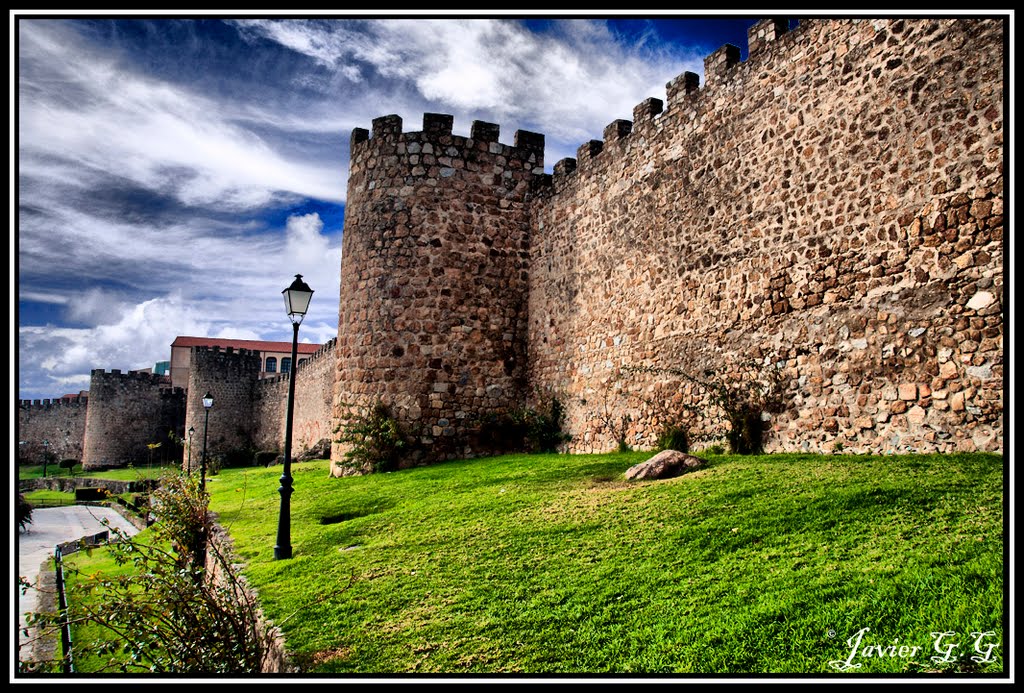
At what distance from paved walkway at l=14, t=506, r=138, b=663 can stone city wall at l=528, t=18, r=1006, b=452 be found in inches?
344

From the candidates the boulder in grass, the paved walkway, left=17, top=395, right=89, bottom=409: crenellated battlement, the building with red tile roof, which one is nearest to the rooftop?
the building with red tile roof

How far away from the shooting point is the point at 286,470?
763 cm

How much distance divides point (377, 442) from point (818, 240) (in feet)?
26.7

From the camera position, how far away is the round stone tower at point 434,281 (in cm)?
1309

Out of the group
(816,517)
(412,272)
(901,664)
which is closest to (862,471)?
(816,517)

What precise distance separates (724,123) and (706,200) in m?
1.02

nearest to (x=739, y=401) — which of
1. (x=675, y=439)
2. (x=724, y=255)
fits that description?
(x=675, y=439)

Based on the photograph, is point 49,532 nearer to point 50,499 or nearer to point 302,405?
point 50,499

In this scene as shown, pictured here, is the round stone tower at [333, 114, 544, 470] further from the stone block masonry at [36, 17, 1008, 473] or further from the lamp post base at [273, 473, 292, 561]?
the lamp post base at [273, 473, 292, 561]

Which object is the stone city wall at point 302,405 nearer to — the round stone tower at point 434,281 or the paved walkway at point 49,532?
the paved walkway at point 49,532

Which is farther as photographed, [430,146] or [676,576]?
[430,146]

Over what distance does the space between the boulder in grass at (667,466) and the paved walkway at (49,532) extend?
814 centimetres

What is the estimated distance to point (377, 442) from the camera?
12750 millimetres

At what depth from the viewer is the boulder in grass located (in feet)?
24.4
